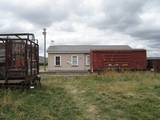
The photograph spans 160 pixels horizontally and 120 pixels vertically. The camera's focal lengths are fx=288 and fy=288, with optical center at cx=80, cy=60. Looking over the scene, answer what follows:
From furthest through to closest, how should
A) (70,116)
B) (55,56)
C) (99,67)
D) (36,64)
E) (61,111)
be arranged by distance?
(55,56), (99,67), (36,64), (61,111), (70,116)

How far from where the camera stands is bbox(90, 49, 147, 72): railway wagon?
89.8 feet

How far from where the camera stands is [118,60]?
27.5 meters

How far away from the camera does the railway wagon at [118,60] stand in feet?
89.8

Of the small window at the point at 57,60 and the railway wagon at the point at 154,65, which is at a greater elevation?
the small window at the point at 57,60

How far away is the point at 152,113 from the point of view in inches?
338

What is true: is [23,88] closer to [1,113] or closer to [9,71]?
[9,71]

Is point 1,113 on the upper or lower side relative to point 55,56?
lower

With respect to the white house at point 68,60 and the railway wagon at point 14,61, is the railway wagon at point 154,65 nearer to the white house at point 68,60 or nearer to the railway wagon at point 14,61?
the white house at point 68,60

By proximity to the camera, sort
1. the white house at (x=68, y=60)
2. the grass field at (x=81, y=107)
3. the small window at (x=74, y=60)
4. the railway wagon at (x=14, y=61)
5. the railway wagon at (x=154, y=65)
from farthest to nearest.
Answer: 1. the small window at (x=74, y=60)
2. the white house at (x=68, y=60)
3. the railway wagon at (x=154, y=65)
4. the railway wagon at (x=14, y=61)
5. the grass field at (x=81, y=107)

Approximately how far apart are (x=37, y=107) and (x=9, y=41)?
4469 mm

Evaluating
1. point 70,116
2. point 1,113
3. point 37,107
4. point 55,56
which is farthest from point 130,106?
point 55,56

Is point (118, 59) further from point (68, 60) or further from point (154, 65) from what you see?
point (68, 60)

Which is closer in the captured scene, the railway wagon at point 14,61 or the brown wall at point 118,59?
the railway wagon at point 14,61

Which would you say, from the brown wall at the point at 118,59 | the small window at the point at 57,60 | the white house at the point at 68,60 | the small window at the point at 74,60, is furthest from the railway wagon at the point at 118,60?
the small window at the point at 57,60
